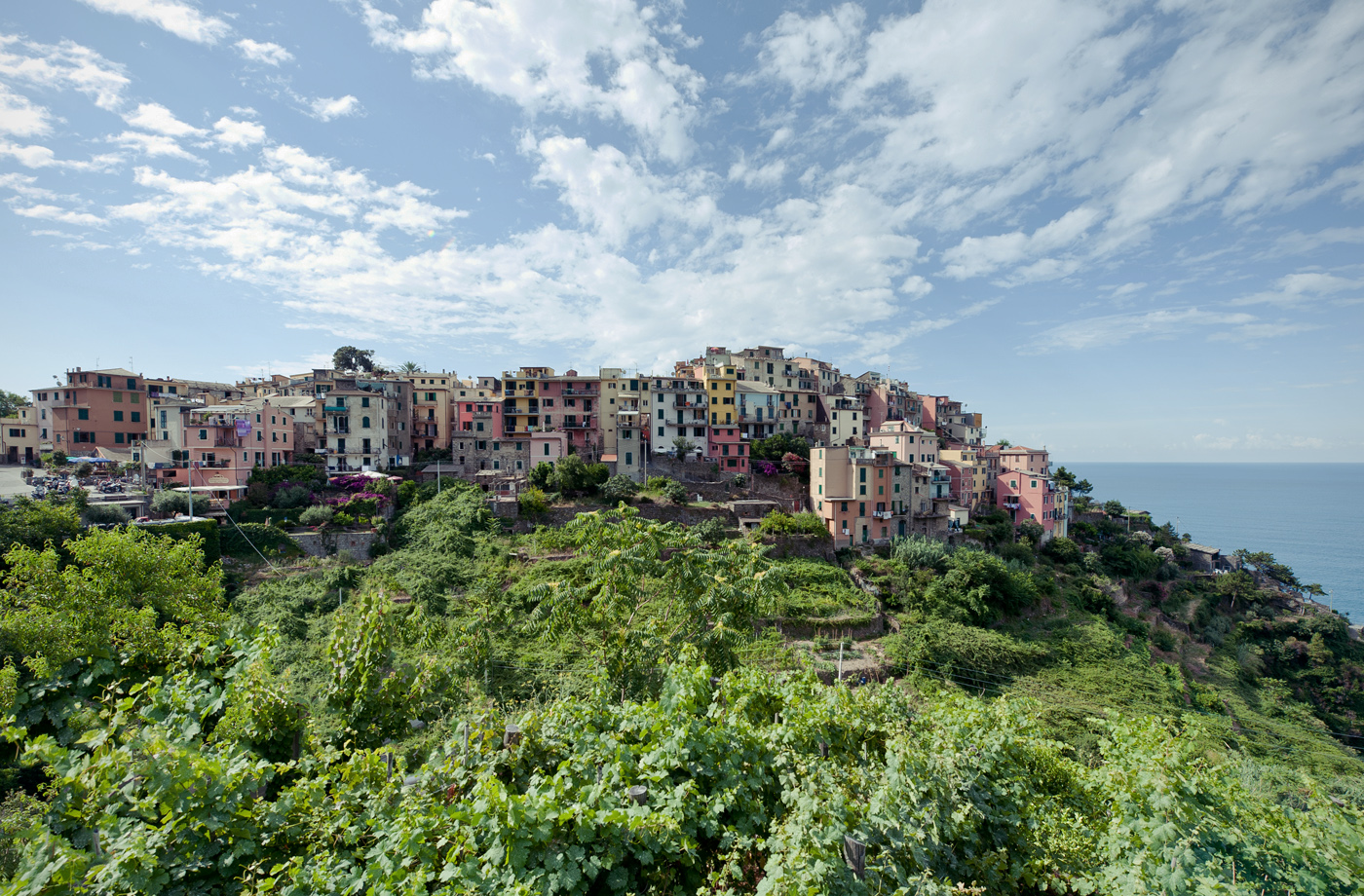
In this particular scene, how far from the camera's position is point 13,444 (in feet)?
125

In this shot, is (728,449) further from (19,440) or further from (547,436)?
(19,440)

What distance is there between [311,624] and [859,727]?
25240mm

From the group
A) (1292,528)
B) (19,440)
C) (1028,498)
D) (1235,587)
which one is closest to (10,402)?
(19,440)

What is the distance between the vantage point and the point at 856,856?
478cm

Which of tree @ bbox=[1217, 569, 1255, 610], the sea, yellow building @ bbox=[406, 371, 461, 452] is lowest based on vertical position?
the sea

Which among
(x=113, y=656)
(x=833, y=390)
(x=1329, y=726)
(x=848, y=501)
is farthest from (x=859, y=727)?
(x=833, y=390)

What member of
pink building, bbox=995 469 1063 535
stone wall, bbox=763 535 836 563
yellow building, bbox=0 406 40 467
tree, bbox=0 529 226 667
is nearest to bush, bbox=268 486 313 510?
tree, bbox=0 529 226 667

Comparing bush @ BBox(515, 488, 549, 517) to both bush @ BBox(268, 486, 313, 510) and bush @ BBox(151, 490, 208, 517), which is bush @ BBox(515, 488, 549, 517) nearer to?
bush @ BBox(268, 486, 313, 510)

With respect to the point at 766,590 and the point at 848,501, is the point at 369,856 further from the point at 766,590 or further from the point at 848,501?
the point at 848,501

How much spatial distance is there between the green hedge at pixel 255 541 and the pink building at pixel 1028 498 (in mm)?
55751

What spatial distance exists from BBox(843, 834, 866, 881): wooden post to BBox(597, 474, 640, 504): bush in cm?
3312

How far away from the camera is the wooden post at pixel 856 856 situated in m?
4.78

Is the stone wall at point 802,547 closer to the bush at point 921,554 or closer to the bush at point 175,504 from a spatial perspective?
the bush at point 921,554

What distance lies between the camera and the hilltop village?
37.1m
